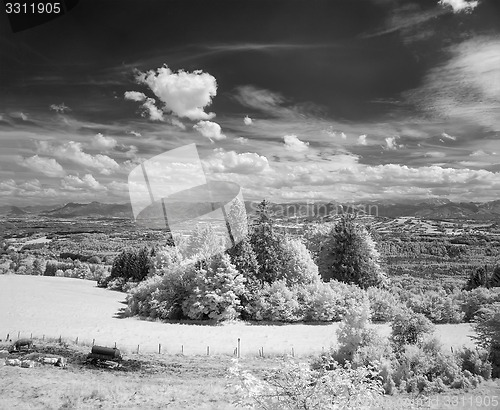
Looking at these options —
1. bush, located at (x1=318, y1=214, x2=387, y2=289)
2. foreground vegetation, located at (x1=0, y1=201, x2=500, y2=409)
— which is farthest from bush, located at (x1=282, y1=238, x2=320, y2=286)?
bush, located at (x1=318, y1=214, x2=387, y2=289)

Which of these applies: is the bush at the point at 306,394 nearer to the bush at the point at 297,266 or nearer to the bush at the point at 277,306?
the bush at the point at 277,306

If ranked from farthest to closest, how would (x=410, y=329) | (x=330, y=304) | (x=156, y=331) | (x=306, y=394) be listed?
(x=330, y=304)
(x=156, y=331)
(x=410, y=329)
(x=306, y=394)

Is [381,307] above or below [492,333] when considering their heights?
below

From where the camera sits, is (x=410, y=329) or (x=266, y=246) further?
(x=266, y=246)

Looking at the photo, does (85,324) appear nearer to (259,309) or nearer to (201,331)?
(201,331)

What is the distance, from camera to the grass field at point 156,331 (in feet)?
65.4

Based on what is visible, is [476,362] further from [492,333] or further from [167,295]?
[167,295]

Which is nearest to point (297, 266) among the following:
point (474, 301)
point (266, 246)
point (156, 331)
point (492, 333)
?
point (266, 246)

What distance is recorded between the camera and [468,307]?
26.2m

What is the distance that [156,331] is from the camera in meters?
23.8

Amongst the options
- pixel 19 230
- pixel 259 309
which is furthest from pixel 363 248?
pixel 19 230

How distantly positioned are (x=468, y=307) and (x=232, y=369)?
25160 mm

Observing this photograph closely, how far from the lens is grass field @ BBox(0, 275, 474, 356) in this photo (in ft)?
65.4

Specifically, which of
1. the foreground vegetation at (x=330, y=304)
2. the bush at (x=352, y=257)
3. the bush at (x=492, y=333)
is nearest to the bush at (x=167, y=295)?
the foreground vegetation at (x=330, y=304)
